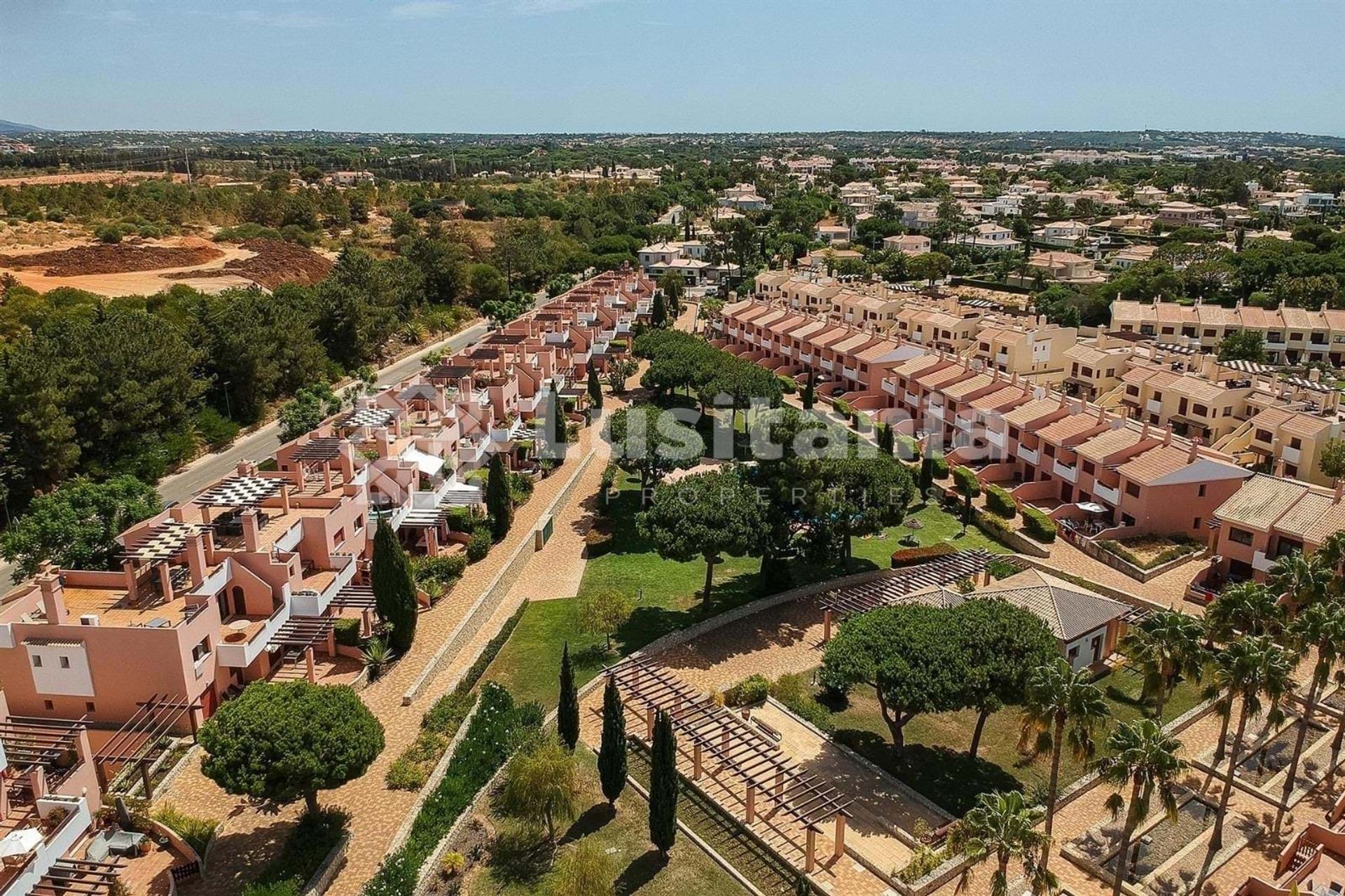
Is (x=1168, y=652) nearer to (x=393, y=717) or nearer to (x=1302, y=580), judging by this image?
(x=1302, y=580)

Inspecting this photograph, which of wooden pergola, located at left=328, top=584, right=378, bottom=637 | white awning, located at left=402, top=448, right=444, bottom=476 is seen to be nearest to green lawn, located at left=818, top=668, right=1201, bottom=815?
wooden pergola, located at left=328, top=584, right=378, bottom=637

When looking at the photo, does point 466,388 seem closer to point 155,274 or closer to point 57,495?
point 57,495

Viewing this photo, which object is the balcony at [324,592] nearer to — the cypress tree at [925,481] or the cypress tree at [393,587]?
the cypress tree at [393,587]

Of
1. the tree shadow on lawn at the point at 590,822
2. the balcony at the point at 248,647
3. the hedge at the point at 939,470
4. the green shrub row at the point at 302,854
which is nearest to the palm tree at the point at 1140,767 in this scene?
the tree shadow on lawn at the point at 590,822

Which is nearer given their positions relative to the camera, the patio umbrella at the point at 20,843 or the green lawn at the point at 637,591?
the patio umbrella at the point at 20,843

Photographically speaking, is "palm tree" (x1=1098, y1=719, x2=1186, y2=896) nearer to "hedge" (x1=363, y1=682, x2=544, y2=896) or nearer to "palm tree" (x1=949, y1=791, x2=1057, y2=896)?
"palm tree" (x1=949, y1=791, x2=1057, y2=896)

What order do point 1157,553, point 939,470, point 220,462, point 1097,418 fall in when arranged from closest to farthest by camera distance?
point 1157,553
point 1097,418
point 939,470
point 220,462

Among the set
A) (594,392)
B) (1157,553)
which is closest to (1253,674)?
(1157,553)
